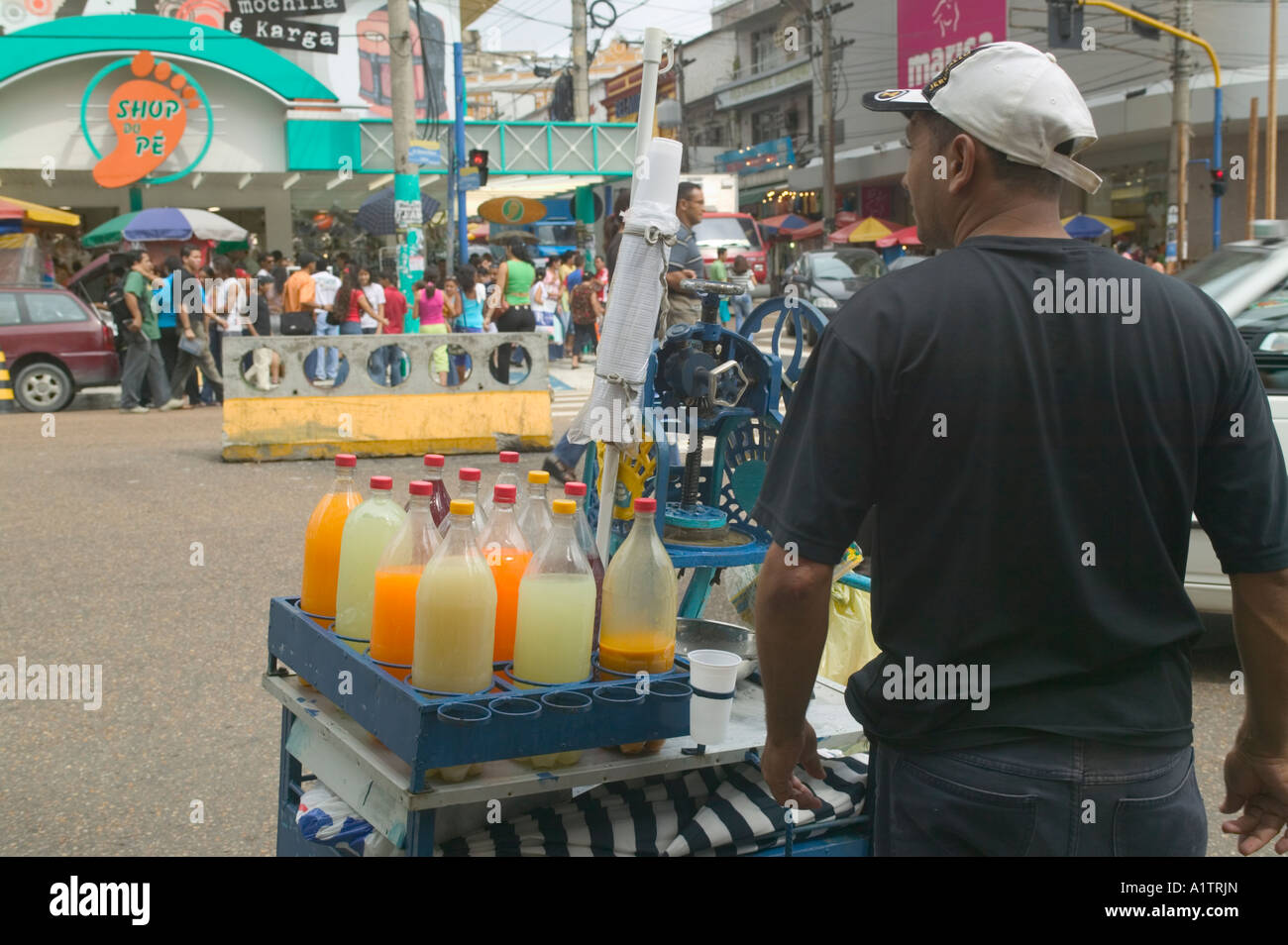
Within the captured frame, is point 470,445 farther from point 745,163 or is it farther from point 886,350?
point 745,163

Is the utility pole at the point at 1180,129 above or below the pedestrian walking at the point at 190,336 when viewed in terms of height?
above

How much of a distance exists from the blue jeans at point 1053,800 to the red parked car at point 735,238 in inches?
1131

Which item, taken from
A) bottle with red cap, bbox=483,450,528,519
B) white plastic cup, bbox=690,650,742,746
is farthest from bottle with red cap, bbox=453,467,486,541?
white plastic cup, bbox=690,650,742,746

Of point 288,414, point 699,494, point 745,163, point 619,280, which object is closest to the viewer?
point 619,280

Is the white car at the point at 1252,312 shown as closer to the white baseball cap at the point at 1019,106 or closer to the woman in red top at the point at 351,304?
the white baseball cap at the point at 1019,106

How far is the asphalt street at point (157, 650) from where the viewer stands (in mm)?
4180

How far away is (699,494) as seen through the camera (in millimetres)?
4613

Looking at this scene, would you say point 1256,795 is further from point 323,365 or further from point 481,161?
point 481,161

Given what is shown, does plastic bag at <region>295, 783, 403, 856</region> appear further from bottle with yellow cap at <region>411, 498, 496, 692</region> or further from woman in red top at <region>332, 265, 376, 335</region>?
woman in red top at <region>332, 265, 376, 335</region>

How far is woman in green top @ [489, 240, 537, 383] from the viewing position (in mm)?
15477

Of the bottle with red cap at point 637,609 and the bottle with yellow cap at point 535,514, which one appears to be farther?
the bottle with yellow cap at point 535,514

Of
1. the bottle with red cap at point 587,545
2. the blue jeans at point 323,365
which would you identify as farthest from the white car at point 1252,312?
the blue jeans at point 323,365
